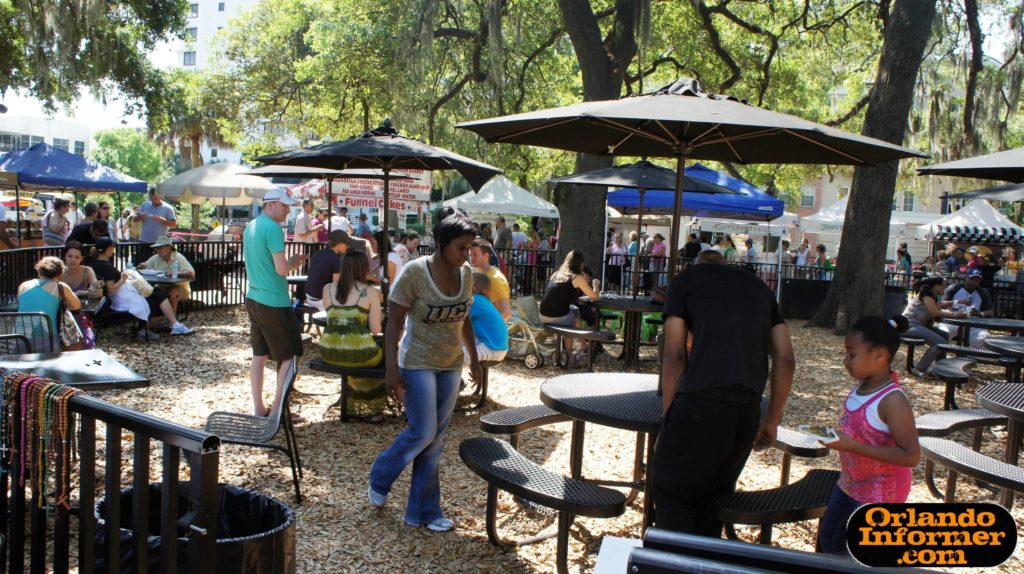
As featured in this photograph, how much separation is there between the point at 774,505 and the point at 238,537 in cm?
229

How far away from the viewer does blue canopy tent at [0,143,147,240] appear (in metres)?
12.7

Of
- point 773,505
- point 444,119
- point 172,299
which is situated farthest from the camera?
point 444,119

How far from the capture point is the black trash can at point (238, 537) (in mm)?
2814

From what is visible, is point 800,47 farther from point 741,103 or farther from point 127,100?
point 741,103

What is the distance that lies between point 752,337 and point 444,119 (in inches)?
729

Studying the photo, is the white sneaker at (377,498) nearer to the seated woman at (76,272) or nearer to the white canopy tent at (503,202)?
the seated woman at (76,272)

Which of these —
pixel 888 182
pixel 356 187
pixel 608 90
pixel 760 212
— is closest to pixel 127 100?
pixel 356 187

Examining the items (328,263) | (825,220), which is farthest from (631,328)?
(825,220)

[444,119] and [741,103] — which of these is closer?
[741,103]

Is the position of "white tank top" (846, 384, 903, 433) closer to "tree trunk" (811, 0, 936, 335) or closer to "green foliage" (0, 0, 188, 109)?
"tree trunk" (811, 0, 936, 335)

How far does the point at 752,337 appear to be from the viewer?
10.5ft

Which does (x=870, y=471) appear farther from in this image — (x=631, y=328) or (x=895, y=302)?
(x=895, y=302)

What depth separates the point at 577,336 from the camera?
872 centimetres
